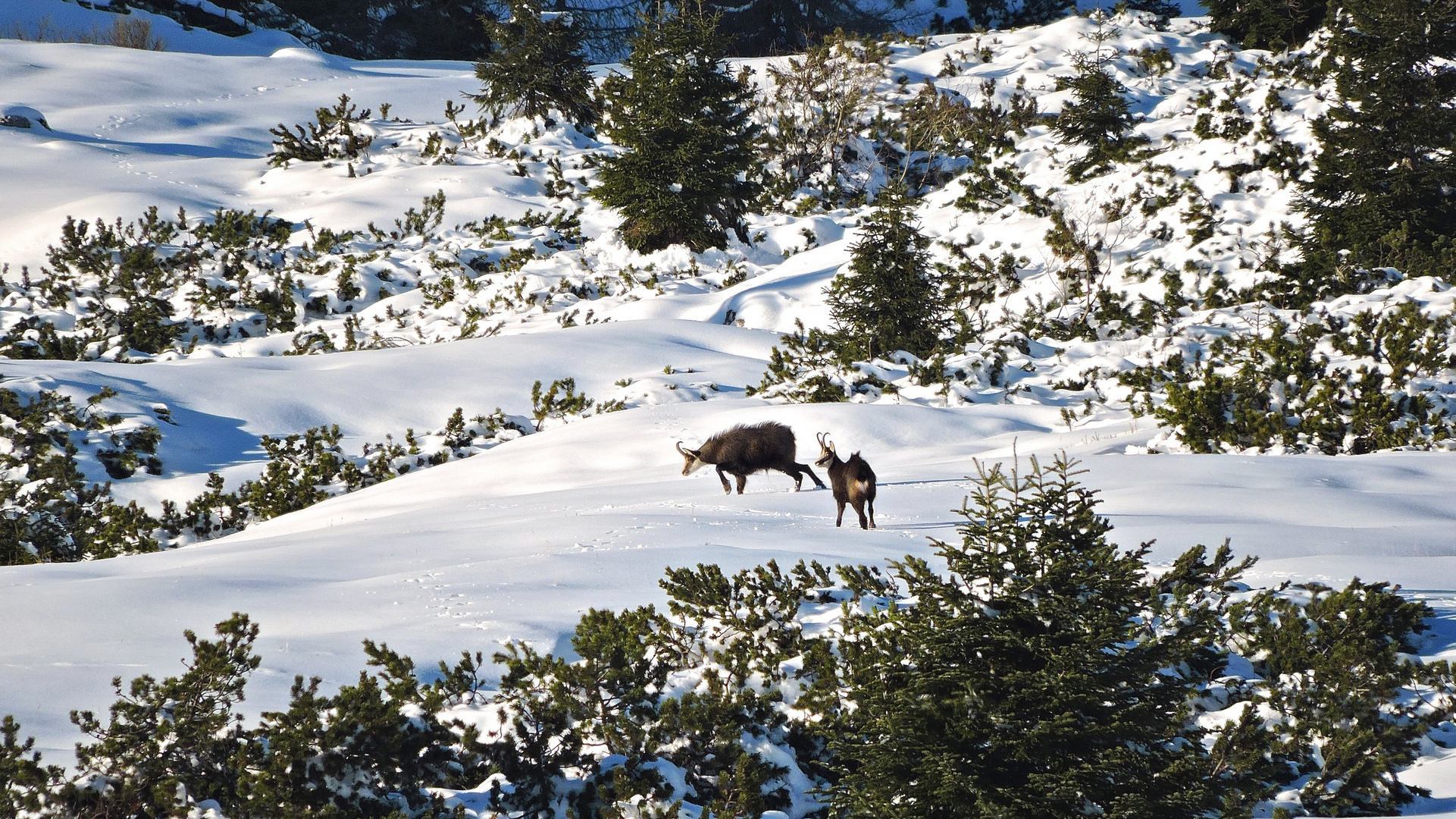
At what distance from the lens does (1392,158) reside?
51.0 feet

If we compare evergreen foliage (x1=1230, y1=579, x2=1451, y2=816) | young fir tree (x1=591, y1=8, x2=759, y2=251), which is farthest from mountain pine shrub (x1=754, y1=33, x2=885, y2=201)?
evergreen foliage (x1=1230, y1=579, x2=1451, y2=816)

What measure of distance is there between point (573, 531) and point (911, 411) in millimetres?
5529

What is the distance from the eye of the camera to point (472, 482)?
→ 10375mm

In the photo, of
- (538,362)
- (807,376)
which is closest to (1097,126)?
(807,376)

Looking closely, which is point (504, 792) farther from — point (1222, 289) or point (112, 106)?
point (112, 106)

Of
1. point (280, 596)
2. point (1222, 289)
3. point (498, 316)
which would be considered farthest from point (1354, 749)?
point (498, 316)

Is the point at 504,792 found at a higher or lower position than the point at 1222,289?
lower

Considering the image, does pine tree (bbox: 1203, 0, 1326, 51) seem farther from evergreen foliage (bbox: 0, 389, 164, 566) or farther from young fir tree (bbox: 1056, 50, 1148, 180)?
evergreen foliage (bbox: 0, 389, 164, 566)

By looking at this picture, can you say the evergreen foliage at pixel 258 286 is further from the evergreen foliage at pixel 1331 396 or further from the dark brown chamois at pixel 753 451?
the evergreen foliage at pixel 1331 396

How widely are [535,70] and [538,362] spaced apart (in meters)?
11.9

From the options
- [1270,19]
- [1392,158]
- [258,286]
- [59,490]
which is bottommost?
[59,490]

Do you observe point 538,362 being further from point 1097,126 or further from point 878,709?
point 1097,126

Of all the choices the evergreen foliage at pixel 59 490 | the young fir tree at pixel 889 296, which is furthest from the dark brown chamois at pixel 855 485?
the young fir tree at pixel 889 296

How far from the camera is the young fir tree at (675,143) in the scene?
20.0 meters
